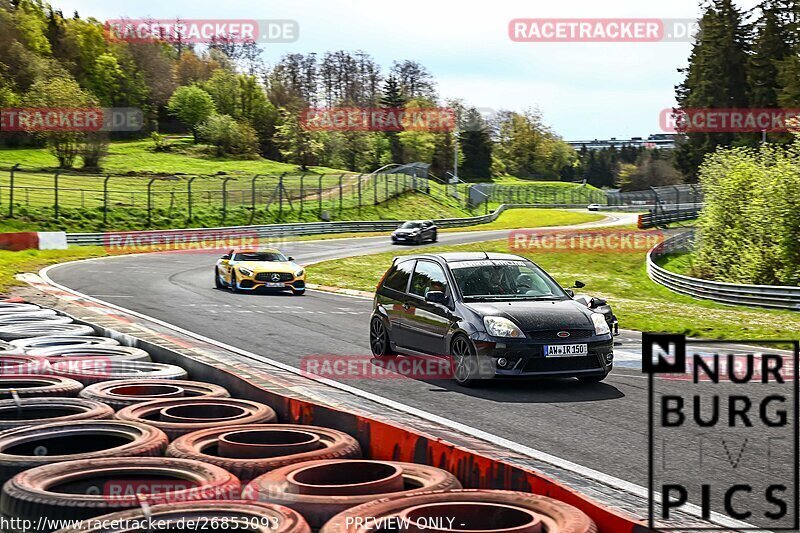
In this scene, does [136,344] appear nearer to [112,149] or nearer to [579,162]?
[112,149]

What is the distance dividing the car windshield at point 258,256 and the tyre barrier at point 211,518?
23125mm

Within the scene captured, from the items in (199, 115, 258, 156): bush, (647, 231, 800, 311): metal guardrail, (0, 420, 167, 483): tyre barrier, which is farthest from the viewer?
(199, 115, 258, 156): bush

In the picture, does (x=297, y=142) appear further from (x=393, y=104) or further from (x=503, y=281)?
(x=503, y=281)

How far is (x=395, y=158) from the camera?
132 metres

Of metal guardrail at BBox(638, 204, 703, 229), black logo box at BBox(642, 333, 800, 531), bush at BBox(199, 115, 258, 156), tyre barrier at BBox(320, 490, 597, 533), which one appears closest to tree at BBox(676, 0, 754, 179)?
metal guardrail at BBox(638, 204, 703, 229)

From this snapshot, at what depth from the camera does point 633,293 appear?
3456 cm

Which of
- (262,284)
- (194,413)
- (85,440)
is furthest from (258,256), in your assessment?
(85,440)

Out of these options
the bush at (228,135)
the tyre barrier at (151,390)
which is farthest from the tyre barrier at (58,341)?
the bush at (228,135)

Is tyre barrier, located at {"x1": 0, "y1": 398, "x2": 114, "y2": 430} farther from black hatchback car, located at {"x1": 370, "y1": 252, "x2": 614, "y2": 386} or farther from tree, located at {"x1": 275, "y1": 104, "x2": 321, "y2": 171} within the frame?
tree, located at {"x1": 275, "y1": 104, "x2": 321, "y2": 171}

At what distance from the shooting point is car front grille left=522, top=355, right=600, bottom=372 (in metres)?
10.7

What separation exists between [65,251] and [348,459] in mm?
41145

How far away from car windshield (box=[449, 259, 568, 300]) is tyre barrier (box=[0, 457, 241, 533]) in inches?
272

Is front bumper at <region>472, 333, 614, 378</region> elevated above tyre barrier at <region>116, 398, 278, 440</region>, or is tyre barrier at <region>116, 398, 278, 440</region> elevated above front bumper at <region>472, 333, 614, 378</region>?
tyre barrier at <region>116, 398, 278, 440</region>

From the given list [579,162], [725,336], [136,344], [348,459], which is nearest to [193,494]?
[348,459]
